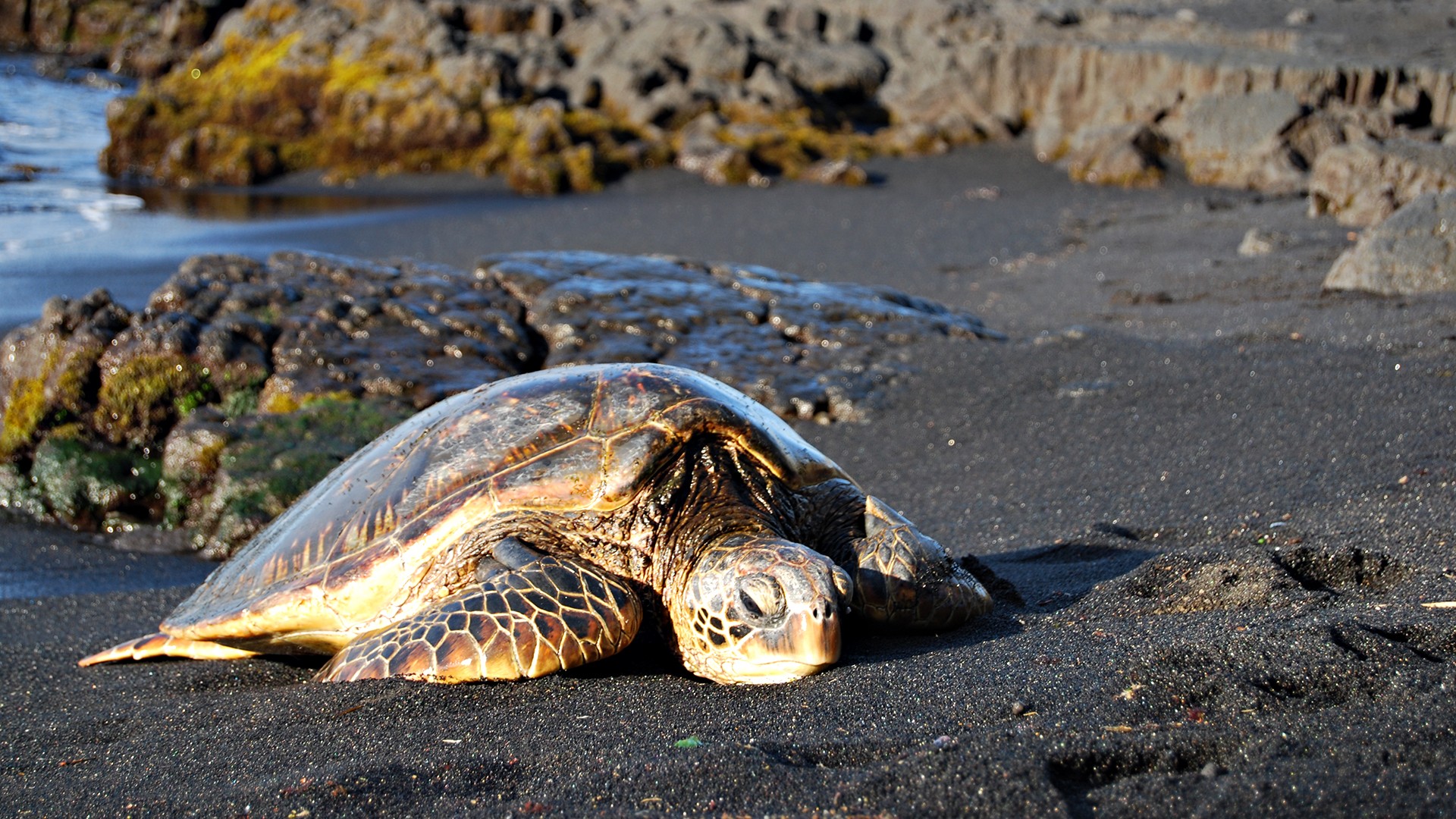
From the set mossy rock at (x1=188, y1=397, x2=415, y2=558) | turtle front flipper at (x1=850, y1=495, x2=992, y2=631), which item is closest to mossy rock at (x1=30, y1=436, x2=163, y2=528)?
mossy rock at (x1=188, y1=397, x2=415, y2=558)

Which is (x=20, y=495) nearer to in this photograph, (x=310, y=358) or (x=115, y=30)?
(x=310, y=358)

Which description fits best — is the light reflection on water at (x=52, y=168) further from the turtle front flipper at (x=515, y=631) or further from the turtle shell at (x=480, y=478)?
the turtle front flipper at (x=515, y=631)

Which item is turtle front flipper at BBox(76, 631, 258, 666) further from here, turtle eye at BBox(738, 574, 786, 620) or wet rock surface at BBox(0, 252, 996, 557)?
turtle eye at BBox(738, 574, 786, 620)

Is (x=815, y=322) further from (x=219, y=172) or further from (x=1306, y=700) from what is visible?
(x=219, y=172)

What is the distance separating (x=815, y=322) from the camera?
7414mm

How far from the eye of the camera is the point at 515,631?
283 cm

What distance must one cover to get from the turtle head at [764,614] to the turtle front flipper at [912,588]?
0.96 feet

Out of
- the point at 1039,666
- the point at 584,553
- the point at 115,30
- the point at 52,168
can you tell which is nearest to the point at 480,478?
the point at 584,553

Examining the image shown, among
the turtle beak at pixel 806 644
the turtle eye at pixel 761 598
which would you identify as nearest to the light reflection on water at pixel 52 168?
the turtle eye at pixel 761 598

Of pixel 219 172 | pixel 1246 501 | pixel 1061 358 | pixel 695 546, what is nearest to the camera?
pixel 695 546

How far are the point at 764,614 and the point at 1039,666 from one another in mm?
645

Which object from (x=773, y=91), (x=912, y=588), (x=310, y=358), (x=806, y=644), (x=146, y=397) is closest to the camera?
(x=806, y=644)

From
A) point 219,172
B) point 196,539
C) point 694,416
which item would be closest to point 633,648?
point 694,416

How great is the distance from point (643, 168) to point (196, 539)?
10294mm
